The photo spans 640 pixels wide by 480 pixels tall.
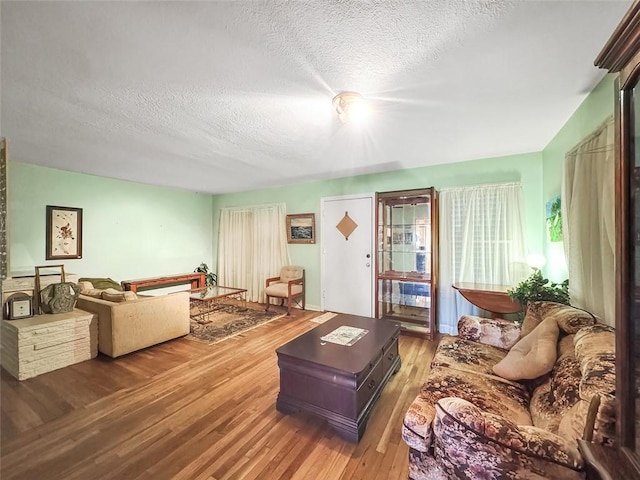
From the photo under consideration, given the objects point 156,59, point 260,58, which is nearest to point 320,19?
point 260,58

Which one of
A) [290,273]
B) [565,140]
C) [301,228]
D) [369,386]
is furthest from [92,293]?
[565,140]

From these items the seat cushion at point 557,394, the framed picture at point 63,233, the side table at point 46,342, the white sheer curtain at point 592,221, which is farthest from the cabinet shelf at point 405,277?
the framed picture at point 63,233

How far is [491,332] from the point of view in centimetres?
225

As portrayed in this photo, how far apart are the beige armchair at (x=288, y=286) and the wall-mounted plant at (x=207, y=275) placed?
1.81 m

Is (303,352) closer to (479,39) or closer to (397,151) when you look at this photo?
(479,39)

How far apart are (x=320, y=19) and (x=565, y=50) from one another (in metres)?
1.41

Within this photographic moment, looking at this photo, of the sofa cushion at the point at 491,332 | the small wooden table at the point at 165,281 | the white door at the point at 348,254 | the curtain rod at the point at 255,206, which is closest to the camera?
the sofa cushion at the point at 491,332

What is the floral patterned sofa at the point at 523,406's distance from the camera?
3.10 feet

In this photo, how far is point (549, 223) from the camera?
9.19 ft

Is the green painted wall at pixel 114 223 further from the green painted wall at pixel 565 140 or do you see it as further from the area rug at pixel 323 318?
the green painted wall at pixel 565 140

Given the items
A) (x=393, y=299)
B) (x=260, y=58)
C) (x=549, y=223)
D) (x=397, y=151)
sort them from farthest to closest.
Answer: (x=393, y=299)
(x=397, y=151)
(x=549, y=223)
(x=260, y=58)

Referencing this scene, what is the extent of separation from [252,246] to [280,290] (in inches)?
55.9

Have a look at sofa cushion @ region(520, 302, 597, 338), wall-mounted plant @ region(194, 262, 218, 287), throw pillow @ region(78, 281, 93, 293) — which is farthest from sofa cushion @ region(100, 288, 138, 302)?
sofa cushion @ region(520, 302, 597, 338)

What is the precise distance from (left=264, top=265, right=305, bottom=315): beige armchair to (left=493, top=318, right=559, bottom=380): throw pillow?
329 centimetres
